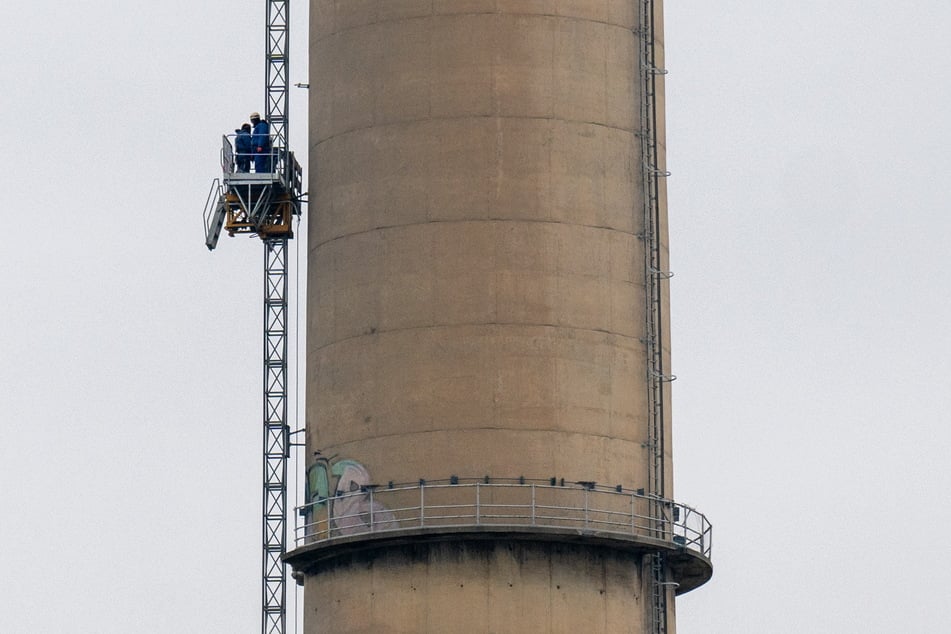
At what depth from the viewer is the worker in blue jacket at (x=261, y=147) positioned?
3391 inches

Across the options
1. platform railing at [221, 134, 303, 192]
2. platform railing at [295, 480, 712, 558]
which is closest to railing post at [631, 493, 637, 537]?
platform railing at [295, 480, 712, 558]

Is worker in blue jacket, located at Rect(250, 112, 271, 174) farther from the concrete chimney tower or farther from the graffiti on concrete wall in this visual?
the graffiti on concrete wall

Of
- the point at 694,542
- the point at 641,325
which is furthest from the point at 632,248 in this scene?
the point at 694,542

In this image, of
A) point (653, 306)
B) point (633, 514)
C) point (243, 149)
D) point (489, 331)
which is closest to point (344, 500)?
point (489, 331)

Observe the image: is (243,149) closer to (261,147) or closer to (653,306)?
(261,147)

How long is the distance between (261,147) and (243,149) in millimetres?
458

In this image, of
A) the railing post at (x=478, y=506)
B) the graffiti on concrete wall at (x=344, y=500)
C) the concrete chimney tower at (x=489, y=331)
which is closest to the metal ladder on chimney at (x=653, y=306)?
the concrete chimney tower at (x=489, y=331)

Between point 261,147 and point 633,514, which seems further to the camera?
point 261,147

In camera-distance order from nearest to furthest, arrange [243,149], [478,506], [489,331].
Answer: [478,506]
[489,331]
[243,149]

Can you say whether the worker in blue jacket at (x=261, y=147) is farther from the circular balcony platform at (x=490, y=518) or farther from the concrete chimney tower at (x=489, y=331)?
the circular balcony platform at (x=490, y=518)

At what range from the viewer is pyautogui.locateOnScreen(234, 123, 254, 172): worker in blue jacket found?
283ft

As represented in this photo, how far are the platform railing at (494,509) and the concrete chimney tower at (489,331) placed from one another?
2.6 inches

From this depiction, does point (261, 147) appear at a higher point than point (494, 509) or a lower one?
higher

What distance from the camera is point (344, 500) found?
81500mm
